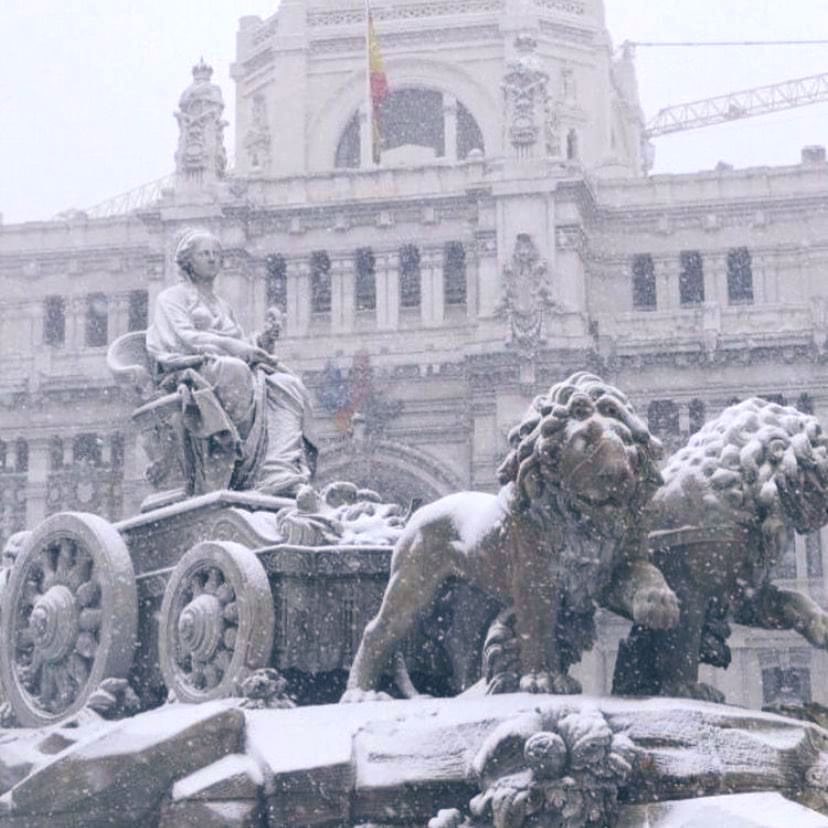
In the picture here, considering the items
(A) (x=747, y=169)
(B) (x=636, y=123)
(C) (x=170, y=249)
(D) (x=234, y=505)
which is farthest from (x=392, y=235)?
(D) (x=234, y=505)

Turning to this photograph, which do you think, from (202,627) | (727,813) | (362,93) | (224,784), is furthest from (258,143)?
(727,813)

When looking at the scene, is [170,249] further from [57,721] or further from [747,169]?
[57,721]

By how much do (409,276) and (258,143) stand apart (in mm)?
8142

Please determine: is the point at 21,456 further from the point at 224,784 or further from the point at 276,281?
the point at 224,784

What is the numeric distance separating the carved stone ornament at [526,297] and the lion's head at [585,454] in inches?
1321

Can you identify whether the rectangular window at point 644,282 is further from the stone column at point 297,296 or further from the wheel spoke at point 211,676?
the wheel spoke at point 211,676

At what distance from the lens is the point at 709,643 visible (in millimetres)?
7871

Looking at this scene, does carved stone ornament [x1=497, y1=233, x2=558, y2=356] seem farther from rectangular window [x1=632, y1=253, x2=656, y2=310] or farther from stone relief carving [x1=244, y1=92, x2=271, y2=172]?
stone relief carving [x1=244, y1=92, x2=271, y2=172]

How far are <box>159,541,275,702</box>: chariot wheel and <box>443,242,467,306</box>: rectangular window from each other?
1386 inches

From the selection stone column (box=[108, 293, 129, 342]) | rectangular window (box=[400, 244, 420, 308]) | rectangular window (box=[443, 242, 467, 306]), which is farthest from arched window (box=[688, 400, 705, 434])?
stone column (box=[108, 293, 129, 342])

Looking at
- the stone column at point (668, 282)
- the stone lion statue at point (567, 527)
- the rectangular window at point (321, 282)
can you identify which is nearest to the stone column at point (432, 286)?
the rectangular window at point (321, 282)

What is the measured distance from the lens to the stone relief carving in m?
49.6

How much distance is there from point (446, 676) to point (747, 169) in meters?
37.8

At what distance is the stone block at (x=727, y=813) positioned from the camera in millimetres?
6004
